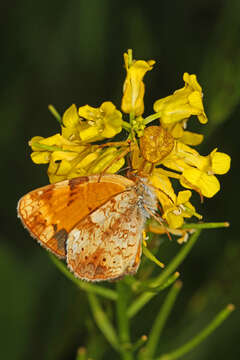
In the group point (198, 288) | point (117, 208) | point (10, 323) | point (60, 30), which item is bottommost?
point (198, 288)

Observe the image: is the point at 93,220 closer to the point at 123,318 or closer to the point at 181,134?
the point at 181,134

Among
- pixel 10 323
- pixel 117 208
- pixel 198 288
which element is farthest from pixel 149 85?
pixel 10 323

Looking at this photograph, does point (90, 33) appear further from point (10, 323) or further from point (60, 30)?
point (10, 323)

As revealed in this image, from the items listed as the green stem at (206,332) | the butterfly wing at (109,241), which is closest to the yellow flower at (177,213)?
the butterfly wing at (109,241)

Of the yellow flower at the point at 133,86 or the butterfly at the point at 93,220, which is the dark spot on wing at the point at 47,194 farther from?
the yellow flower at the point at 133,86

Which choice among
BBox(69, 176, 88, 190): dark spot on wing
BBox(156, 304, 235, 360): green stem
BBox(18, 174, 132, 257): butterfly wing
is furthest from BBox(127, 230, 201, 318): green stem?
BBox(69, 176, 88, 190): dark spot on wing

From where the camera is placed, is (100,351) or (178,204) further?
(100,351)
